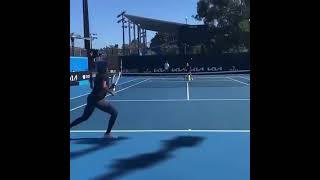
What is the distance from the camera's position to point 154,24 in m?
59.8

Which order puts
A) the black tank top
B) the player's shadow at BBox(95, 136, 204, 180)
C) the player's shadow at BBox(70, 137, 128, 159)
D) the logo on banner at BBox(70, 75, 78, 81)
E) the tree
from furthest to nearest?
the tree, the logo on banner at BBox(70, 75, 78, 81), the black tank top, the player's shadow at BBox(70, 137, 128, 159), the player's shadow at BBox(95, 136, 204, 180)

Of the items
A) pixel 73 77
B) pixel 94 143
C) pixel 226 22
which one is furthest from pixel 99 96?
pixel 226 22

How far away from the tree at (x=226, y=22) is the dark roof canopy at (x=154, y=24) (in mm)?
4929

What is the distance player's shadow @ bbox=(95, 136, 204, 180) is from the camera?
256 inches

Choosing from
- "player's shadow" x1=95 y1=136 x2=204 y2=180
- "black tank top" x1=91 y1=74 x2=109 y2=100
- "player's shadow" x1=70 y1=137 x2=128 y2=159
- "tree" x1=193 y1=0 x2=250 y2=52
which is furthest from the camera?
"tree" x1=193 y1=0 x2=250 y2=52

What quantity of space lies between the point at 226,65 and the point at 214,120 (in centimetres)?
3643

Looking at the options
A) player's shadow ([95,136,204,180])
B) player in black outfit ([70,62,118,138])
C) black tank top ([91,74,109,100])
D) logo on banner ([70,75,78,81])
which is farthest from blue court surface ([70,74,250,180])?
logo on banner ([70,75,78,81])

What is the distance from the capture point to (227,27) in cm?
5934

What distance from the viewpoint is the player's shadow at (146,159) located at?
6504 millimetres

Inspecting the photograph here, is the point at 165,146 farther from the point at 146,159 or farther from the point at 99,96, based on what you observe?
the point at 99,96

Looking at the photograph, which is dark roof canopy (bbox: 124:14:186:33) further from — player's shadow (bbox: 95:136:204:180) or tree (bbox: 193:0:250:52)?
player's shadow (bbox: 95:136:204:180)

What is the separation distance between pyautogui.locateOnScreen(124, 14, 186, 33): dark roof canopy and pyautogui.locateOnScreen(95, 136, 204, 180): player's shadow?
161 ft

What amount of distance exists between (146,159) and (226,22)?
5481 cm
